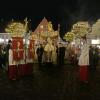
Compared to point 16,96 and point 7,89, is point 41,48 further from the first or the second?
point 16,96

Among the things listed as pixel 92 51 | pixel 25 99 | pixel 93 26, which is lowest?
pixel 25 99

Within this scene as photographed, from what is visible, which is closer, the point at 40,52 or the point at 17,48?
the point at 17,48

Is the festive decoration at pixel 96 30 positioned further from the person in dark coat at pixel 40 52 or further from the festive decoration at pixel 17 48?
the festive decoration at pixel 17 48

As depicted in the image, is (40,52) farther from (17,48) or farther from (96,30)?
(96,30)

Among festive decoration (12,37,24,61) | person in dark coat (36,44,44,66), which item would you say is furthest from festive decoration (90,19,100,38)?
festive decoration (12,37,24,61)

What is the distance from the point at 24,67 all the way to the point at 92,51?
967 cm

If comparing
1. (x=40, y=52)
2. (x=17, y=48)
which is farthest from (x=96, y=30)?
(x=17, y=48)

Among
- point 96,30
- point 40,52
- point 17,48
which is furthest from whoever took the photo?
point 96,30

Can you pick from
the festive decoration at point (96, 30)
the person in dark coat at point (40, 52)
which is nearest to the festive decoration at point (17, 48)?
the person in dark coat at point (40, 52)

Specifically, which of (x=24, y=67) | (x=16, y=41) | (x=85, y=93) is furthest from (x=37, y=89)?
(x=24, y=67)

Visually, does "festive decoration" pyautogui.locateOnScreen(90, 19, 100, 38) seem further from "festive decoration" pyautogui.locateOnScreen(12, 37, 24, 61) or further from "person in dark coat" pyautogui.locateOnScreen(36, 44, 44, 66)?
"festive decoration" pyautogui.locateOnScreen(12, 37, 24, 61)

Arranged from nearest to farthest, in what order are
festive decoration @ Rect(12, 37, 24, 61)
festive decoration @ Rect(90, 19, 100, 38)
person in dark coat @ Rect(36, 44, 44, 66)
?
festive decoration @ Rect(12, 37, 24, 61)
person in dark coat @ Rect(36, 44, 44, 66)
festive decoration @ Rect(90, 19, 100, 38)

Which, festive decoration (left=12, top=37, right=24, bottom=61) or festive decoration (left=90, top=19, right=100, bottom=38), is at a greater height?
festive decoration (left=90, top=19, right=100, bottom=38)

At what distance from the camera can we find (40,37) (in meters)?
40.3
